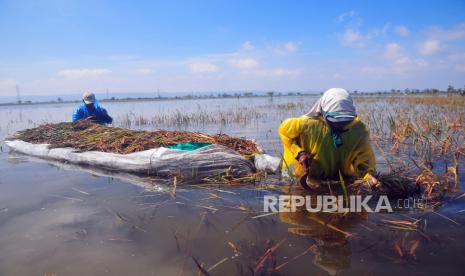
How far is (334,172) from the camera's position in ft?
10.6

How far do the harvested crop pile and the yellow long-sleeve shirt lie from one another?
1327mm

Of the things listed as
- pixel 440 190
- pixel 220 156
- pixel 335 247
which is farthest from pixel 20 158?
pixel 440 190

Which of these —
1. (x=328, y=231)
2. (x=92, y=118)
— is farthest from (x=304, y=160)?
(x=92, y=118)

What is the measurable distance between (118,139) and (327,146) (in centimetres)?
336

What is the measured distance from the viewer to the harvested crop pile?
15.1 ft

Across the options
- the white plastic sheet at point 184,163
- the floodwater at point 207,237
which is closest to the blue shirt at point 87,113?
the white plastic sheet at point 184,163

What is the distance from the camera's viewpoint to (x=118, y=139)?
16.2 ft

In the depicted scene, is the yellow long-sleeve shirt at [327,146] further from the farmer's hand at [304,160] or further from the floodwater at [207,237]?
the floodwater at [207,237]

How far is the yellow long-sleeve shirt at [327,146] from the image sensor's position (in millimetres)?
3016

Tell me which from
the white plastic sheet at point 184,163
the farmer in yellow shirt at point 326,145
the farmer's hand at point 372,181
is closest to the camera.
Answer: the farmer's hand at point 372,181

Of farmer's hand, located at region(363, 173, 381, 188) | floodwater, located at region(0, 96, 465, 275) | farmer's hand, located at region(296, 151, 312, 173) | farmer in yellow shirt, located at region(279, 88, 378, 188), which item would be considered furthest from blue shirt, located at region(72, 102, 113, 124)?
farmer's hand, located at region(363, 173, 381, 188)

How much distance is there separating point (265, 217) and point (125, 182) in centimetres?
202

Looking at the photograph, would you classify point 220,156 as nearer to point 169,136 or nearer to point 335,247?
point 169,136

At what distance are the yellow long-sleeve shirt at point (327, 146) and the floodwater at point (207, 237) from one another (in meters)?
0.50
